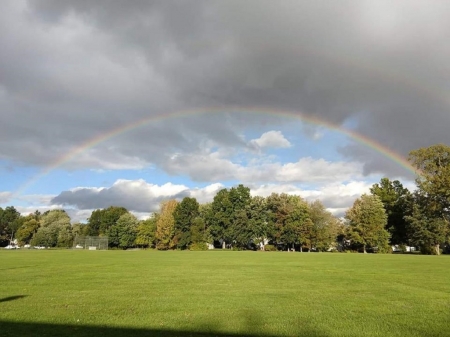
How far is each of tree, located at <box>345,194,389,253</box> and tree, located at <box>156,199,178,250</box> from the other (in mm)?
54412

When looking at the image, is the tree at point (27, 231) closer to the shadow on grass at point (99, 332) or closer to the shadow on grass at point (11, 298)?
the shadow on grass at point (11, 298)

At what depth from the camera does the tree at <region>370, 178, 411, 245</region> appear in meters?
93.9

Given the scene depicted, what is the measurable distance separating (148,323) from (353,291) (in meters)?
10.2

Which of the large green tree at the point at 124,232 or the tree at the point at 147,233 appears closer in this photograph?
the tree at the point at 147,233

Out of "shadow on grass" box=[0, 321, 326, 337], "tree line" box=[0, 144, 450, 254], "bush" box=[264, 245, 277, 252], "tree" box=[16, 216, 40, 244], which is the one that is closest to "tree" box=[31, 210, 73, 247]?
"tree line" box=[0, 144, 450, 254]

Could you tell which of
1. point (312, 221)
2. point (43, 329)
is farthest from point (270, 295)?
point (312, 221)

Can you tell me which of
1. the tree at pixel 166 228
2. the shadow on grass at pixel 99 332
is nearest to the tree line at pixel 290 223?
the tree at pixel 166 228

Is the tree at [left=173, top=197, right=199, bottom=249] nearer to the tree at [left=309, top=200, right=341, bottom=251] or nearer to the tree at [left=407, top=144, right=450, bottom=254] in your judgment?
the tree at [left=309, top=200, right=341, bottom=251]

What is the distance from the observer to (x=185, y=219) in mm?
117938

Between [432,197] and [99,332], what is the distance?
77143mm

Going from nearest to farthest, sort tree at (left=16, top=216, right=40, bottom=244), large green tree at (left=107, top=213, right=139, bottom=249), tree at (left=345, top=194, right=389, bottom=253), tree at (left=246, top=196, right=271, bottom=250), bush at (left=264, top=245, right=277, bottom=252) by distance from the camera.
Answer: tree at (left=345, top=194, right=389, bottom=253)
bush at (left=264, top=245, right=277, bottom=252)
tree at (left=246, top=196, right=271, bottom=250)
large green tree at (left=107, top=213, right=139, bottom=249)
tree at (left=16, top=216, right=40, bottom=244)

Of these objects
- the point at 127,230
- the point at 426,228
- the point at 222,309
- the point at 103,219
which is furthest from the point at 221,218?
the point at 222,309

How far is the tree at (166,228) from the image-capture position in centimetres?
11744

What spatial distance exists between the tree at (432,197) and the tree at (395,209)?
35.3 feet
